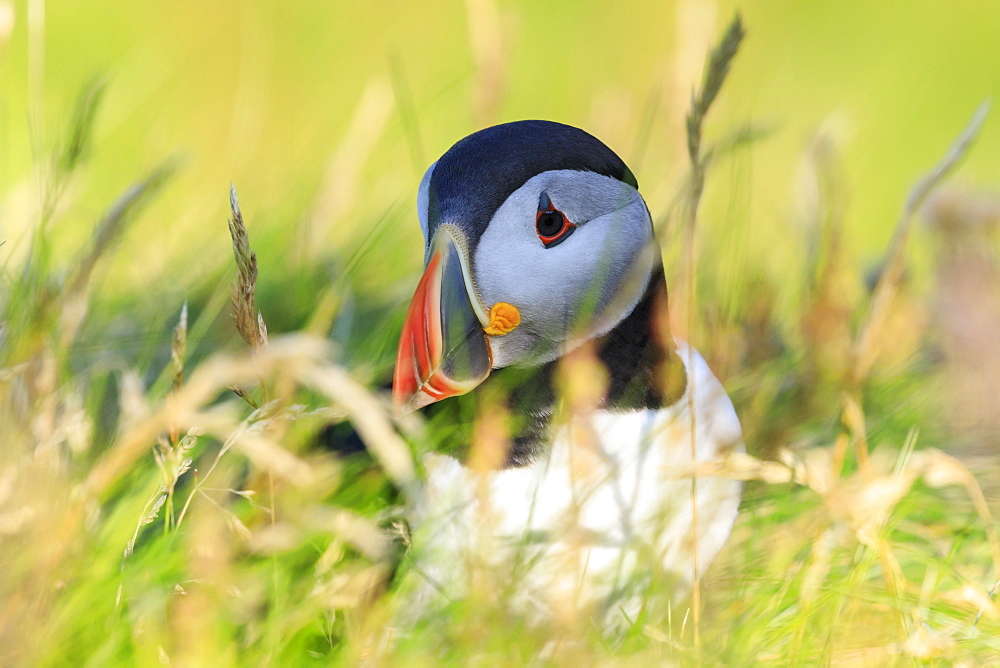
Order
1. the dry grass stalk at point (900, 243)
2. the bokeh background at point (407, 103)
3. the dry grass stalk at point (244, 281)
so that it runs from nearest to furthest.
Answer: the dry grass stalk at point (244, 281) < the dry grass stalk at point (900, 243) < the bokeh background at point (407, 103)

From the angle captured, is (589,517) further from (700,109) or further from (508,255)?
(700,109)

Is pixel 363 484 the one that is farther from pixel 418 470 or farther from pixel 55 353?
pixel 55 353

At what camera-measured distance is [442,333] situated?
2.02m

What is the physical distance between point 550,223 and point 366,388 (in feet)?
1.67

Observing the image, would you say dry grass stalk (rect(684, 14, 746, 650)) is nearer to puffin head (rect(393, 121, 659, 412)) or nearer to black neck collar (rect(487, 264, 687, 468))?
puffin head (rect(393, 121, 659, 412))

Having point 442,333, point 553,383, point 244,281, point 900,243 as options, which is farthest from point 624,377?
point 244,281

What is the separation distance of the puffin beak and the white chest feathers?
0.20 metres

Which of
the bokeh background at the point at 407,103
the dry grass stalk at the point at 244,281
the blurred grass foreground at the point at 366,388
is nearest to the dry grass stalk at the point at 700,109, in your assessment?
the blurred grass foreground at the point at 366,388

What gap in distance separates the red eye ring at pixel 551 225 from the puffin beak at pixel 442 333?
16 cm

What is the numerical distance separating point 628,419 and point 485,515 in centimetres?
51

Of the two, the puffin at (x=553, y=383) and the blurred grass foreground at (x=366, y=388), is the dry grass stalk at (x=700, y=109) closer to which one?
the blurred grass foreground at (x=366, y=388)

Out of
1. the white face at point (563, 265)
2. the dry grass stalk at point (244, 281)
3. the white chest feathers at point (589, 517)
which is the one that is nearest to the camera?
the dry grass stalk at point (244, 281)

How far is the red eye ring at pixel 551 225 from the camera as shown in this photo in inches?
82.6

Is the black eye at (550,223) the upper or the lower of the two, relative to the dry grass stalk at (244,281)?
lower
